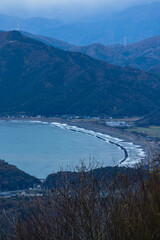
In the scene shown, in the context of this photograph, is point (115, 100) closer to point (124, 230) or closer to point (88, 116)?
point (88, 116)

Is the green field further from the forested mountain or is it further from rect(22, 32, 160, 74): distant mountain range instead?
rect(22, 32, 160, 74): distant mountain range

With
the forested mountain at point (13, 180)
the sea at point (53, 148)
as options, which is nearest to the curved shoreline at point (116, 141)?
the sea at point (53, 148)

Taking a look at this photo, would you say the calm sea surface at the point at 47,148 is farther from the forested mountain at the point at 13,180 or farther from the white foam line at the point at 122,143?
the forested mountain at the point at 13,180

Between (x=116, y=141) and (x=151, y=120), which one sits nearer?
(x=116, y=141)

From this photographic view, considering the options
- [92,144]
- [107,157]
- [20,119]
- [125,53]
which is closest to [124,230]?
[107,157]

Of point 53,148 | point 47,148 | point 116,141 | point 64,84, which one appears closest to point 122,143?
point 116,141

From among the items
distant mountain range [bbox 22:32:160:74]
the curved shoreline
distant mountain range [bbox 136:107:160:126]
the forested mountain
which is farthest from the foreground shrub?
distant mountain range [bbox 22:32:160:74]

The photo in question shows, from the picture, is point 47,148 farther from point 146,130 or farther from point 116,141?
point 146,130
